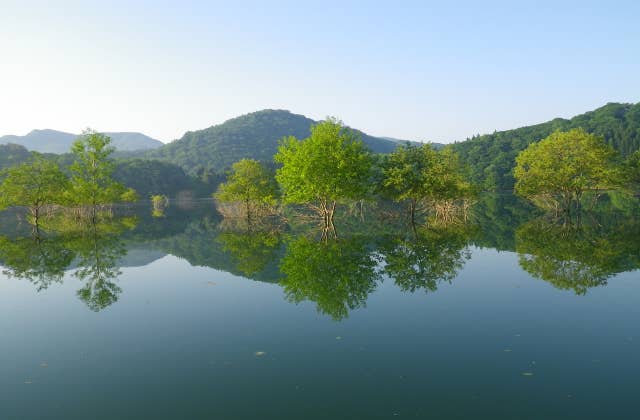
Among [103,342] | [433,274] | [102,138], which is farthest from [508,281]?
[102,138]

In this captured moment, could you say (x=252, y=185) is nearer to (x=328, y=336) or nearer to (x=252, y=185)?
(x=252, y=185)

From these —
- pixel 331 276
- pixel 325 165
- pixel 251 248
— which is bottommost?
pixel 251 248

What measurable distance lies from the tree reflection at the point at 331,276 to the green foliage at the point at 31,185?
44058 mm

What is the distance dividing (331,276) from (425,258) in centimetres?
916

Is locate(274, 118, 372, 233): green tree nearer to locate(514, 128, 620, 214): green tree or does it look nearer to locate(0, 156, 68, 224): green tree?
locate(514, 128, 620, 214): green tree

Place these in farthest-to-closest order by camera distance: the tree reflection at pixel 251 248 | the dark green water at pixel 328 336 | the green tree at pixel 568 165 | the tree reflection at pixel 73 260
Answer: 1. the green tree at pixel 568 165
2. the tree reflection at pixel 251 248
3. the tree reflection at pixel 73 260
4. the dark green water at pixel 328 336

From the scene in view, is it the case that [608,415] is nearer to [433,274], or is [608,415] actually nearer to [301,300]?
[301,300]

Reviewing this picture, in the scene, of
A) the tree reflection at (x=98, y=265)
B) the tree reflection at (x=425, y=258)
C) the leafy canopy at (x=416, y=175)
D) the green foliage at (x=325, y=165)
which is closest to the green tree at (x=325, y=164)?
the green foliage at (x=325, y=165)

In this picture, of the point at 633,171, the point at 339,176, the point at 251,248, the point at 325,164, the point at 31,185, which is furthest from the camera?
the point at 633,171

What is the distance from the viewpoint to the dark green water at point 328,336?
32.2 ft

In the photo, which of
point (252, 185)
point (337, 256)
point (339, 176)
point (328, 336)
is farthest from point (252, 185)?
point (328, 336)

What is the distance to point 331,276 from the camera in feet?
76.6

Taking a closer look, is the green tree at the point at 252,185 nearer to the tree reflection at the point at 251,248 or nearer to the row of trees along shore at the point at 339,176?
the row of trees along shore at the point at 339,176

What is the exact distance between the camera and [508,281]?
22844 mm
